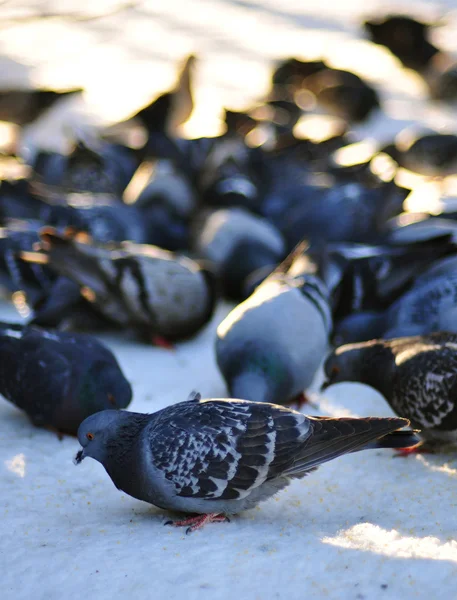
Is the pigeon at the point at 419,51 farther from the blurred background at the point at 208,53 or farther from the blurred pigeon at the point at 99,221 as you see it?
the blurred pigeon at the point at 99,221

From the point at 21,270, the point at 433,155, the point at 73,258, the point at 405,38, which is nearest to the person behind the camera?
the point at 73,258

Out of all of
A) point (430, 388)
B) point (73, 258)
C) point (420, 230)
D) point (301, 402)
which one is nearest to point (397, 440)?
point (430, 388)

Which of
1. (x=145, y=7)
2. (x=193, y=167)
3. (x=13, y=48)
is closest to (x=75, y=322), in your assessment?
(x=193, y=167)

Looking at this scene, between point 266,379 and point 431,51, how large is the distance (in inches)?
444

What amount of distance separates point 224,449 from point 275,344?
1490 mm

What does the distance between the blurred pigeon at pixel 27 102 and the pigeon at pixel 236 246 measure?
14.2 feet

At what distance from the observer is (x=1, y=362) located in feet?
13.4

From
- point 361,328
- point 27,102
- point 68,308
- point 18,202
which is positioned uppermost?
point 361,328

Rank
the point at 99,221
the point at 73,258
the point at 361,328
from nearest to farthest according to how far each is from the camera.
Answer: the point at 361,328 < the point at 73,258 < the point at 99,221

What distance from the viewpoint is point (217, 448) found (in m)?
2.94

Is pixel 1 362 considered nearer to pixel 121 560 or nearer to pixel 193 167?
pixel 121 560

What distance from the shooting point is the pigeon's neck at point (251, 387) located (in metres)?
4.17

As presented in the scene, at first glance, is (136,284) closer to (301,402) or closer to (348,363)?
(301,402)

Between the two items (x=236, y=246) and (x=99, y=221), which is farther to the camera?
(x=99, y=221)
